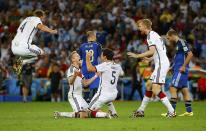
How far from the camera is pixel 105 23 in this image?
35.6 meters

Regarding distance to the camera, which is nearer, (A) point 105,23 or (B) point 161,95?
(B) point 161,95

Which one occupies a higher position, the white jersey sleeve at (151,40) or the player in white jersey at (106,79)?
the white jersey sleeve at (151,40)

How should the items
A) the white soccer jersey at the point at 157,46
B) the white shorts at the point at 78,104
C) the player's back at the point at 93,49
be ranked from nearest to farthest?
the white soccer jersey at the point at 157,46 < the white shorts at the point at 78,104 < the player's back at the point at 93,49

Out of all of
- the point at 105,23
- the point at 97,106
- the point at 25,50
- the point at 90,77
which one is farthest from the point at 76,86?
the point at 105,23

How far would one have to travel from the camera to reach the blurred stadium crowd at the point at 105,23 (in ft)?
111

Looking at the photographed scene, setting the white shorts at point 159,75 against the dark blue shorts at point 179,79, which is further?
the dark blue shorts at point 179,79

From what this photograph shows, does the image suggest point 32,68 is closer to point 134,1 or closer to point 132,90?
point 132,90

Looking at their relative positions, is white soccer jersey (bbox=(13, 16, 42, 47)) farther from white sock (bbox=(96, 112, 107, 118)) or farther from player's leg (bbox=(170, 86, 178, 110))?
player's leg (bbox=(170, 86, 178, 110))

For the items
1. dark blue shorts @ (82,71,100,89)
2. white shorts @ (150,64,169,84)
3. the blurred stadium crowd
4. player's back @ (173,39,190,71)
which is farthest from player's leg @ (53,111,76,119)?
the blurred stadium crowd

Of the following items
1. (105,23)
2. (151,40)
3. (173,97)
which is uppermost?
(105,23)

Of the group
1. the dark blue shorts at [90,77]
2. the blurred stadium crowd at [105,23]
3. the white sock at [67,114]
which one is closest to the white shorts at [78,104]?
the white sock at [67,114]

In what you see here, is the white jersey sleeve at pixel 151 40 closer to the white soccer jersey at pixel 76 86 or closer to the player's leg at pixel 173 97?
the white soccer jersey at pixel 76 86

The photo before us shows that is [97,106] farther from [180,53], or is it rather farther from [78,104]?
[180,53]

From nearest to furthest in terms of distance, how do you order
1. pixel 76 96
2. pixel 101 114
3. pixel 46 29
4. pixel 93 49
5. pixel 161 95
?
1. pixel 101 114
2. pixel 161 95
3. pixel 76 96
4. pixel 46 29
5. pixel 93 49
